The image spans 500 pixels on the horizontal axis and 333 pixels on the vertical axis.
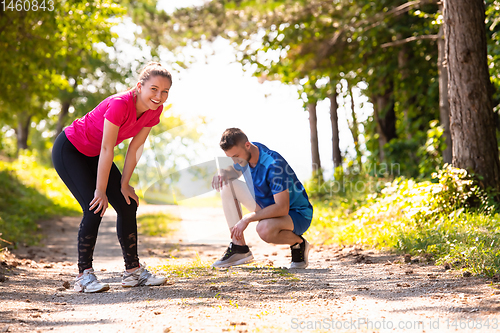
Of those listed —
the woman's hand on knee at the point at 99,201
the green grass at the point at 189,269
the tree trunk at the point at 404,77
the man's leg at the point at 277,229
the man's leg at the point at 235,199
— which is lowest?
the green grass at the point at 189,269

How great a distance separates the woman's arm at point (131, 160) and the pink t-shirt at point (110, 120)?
0.20ft

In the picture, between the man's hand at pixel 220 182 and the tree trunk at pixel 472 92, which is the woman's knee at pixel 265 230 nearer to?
the man's hand at pixel 220 182

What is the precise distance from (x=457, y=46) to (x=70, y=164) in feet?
16.5

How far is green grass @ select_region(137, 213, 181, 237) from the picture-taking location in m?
8.87

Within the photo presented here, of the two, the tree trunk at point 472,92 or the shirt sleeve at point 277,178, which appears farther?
the tree trunk at point 472,92

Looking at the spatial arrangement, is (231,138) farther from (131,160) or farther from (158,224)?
(158,224)

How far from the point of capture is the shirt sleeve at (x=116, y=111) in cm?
335

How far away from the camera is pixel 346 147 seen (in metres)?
12.6

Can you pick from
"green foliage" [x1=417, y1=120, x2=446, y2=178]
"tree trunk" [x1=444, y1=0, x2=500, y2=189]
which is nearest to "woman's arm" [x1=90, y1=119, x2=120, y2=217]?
"tree trunk" [x1=444, y1=0, x2=500, y2=189]

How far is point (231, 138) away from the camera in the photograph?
3.94m

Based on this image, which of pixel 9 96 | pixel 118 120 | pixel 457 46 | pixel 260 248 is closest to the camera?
pixel 118 120

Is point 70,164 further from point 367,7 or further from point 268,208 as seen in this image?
point 367,7

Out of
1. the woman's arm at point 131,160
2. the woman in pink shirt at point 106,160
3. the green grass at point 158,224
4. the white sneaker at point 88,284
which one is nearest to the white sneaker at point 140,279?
the woman in pink shirt at point 106,160

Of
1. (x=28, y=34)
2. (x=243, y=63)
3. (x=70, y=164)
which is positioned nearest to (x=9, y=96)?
(x=28, y=34)
